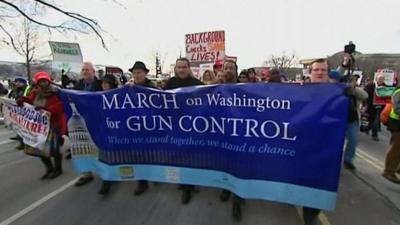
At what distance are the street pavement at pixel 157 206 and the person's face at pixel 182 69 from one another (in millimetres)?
1675

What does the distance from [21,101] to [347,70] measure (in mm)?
5939

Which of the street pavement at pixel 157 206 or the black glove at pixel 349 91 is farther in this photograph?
→ the street pavement at pixel 157 206

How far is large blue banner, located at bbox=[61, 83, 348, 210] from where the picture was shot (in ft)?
14.6

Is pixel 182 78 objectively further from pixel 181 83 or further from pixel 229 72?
pixel 229 72

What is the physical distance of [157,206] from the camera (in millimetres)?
5547

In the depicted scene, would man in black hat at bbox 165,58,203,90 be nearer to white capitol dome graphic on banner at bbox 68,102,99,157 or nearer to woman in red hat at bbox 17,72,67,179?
white capitol dome graphic on banner at bbox 68,102,99,157

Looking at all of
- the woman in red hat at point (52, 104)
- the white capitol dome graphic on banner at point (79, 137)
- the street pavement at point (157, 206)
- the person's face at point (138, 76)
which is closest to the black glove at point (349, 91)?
the street pavement at point (157, 206)

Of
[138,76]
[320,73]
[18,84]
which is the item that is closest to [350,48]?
[320,73]

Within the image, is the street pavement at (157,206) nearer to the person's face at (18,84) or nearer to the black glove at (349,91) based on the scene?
the black glove at (349,91)

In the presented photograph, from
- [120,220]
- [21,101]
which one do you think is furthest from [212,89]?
[21,101]

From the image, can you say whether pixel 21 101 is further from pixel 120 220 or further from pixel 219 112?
pixel 219 112

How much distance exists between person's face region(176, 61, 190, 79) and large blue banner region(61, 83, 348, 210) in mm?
842

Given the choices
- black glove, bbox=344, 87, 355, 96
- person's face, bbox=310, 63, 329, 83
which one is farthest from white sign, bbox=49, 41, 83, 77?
black glove, bbox=344, 87, 355, 96

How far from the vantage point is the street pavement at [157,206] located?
5.03m
